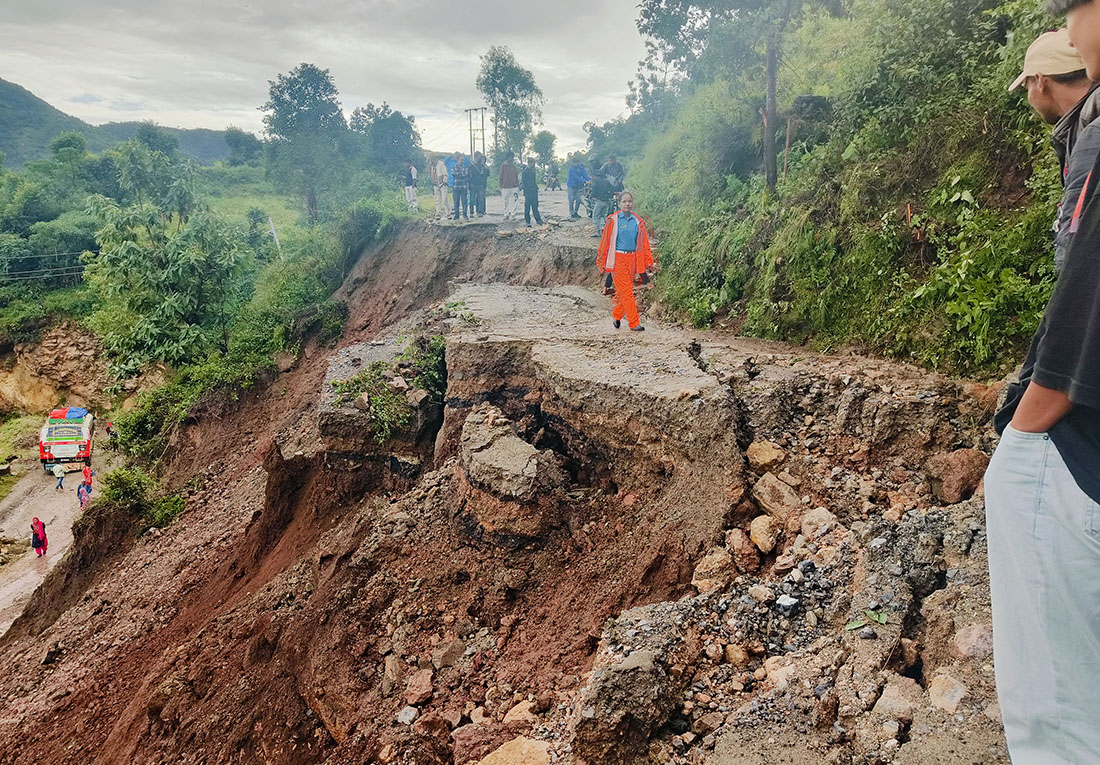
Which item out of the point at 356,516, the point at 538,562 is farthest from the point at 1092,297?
the point at 356,516

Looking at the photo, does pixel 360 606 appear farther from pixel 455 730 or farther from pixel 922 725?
pixel 922 725

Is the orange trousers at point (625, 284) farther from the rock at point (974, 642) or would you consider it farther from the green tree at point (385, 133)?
the green tree at point (385, 133)

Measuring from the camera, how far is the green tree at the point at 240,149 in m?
45.2

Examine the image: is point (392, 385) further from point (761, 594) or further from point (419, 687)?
point (761, 594)

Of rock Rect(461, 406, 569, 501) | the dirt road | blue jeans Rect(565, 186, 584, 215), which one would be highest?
blue jeans Rect(565, 186, 584, 215)

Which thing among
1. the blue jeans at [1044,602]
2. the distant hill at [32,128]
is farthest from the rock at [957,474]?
the distant hill at [32,128]

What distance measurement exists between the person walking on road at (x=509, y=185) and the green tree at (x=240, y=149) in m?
35.8

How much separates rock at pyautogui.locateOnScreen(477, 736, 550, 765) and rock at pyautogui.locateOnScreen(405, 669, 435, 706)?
50.9 inches

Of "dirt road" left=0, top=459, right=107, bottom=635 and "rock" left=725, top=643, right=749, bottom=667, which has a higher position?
"rock" left=725, top=643, right=749, bottom=667

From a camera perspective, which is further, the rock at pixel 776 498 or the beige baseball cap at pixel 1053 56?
the rock at pixel 776 498

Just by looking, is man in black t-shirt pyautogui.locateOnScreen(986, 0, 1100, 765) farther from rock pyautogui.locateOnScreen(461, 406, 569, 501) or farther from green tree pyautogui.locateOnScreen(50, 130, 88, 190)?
green tree pyautogui.locateOnScreen(50, 130, 88, 190)

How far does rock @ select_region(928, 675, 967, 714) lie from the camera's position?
2.45 metres

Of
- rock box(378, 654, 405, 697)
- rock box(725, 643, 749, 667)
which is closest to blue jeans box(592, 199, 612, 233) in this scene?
rock box(378, 654, 405, 697)

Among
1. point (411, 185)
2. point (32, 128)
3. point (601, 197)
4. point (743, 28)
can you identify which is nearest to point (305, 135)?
point (411, 185)
